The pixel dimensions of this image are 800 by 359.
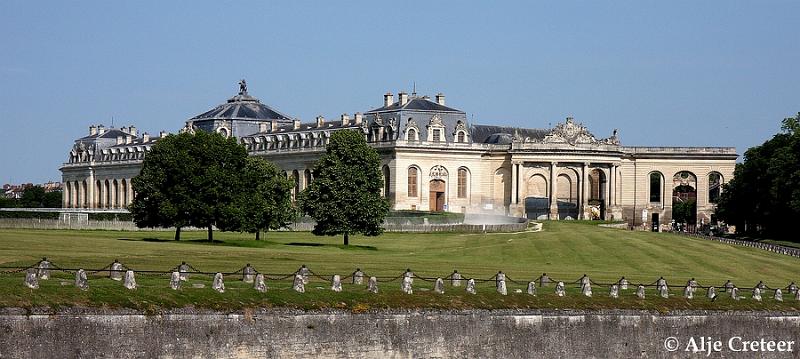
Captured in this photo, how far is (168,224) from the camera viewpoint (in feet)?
387

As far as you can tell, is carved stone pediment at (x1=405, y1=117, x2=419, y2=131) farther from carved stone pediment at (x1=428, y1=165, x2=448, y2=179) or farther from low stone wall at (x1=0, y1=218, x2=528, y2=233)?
low stone wall at (x1=0, y1=218, x2=528, y2=233)

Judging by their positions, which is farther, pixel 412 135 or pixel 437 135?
pixel 437 135

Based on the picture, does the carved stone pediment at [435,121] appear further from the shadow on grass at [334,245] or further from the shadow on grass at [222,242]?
the shadow on grass at [334,245]

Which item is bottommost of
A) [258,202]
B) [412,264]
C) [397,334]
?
[397,334]

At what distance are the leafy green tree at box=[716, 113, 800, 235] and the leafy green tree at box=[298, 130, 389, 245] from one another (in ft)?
146

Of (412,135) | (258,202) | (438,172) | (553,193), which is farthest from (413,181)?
(258,202)

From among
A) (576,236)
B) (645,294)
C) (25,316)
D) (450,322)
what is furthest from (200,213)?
(25,316)

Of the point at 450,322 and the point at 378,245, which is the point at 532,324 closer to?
A: the point at 450,322

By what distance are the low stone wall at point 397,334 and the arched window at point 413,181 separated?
401ft

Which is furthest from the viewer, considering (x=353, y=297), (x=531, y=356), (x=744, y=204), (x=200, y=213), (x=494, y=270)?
(x=744, y=204)

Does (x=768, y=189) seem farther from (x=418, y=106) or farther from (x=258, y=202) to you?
(x=258, y=202)

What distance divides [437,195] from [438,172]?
2892mm

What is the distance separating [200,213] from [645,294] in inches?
1945

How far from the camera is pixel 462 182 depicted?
199 m
